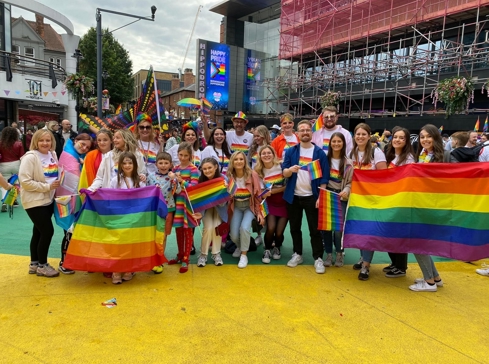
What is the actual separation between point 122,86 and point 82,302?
1420 inches

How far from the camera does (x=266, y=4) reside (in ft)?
134

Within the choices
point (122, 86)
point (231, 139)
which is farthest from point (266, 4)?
point (231, 139)

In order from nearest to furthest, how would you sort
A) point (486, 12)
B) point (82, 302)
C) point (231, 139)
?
point (82, 302) → point (231, 139) → point (486, 12)

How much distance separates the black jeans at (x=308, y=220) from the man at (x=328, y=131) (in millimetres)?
847

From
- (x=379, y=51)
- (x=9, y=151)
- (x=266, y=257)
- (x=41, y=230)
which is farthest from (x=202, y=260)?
(x=379, y=51)

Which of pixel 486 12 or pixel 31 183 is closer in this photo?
pixel 31 183

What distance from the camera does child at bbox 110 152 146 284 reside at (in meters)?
4.24

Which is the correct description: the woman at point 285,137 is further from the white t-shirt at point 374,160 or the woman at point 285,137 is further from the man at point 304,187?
the white t-shirt at point 374,160

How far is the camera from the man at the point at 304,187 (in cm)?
470

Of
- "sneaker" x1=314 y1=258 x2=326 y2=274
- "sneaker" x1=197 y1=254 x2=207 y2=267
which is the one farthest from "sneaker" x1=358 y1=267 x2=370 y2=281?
"sneaker" x1=197 y1=254 x2=207 y2=267

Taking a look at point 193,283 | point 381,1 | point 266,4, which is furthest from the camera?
point 266,4

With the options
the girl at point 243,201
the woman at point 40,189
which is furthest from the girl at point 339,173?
the woman at point 40,189

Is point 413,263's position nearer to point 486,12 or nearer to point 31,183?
point 31,183

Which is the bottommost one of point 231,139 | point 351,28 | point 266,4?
point 231,139
